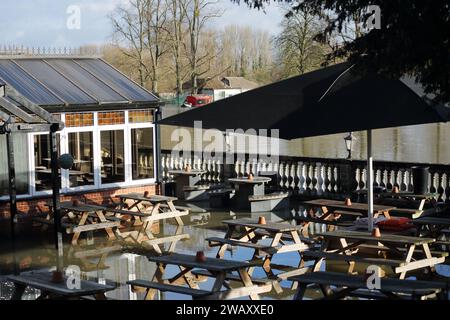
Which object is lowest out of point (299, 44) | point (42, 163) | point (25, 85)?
point (42, 163)

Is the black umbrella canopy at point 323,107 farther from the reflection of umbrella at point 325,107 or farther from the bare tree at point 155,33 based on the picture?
the bare tree at point 155,33

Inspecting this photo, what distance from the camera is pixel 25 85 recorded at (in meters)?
16.0

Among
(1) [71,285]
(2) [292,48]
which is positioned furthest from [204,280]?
(2) [292,48]

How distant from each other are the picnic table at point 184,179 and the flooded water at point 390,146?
1315 cm

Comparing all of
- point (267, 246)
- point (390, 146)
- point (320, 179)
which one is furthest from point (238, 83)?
point (267, 246)

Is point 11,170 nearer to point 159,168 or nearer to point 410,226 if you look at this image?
point 159,168

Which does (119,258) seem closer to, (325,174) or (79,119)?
(79,119)

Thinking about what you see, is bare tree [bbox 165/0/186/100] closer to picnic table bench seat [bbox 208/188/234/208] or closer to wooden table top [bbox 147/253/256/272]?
picnic table bench seat [bbox 208/188/234/208]

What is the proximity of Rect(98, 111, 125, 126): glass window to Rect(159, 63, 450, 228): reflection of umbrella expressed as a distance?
5946 millimetres

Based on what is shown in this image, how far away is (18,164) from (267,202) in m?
5.25

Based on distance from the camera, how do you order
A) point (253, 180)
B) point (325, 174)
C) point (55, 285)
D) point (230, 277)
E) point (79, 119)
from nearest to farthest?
point (55, 285) → point (230, 277) → point (79, 119) → point (253, 180) → point (325, 174)

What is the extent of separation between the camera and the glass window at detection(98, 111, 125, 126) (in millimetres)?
16719

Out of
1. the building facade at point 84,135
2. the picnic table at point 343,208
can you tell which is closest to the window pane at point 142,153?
the building facade at point 84,135
